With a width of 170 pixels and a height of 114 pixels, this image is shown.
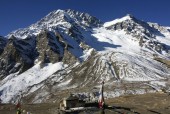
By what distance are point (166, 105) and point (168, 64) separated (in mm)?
107933

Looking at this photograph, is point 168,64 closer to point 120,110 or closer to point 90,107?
point 90,107

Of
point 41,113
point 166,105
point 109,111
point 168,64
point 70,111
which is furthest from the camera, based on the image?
point 166,105

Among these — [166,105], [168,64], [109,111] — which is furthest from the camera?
[166,105]

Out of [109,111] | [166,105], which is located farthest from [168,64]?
[166,105]

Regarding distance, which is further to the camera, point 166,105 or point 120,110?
point 166,105

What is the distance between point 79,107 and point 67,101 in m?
3.84

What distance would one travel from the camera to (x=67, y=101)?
114125 mm

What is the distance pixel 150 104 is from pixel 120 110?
133 ft

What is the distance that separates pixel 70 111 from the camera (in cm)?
11206

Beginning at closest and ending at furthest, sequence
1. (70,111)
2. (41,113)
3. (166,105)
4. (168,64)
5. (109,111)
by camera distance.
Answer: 1. (168,64)
2. (70,111)
3. (109,111)
4. (41,113)
5. (166,105)

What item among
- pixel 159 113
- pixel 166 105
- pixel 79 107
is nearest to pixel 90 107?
pixel 79 107

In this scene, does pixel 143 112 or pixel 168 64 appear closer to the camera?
pixel 168 64

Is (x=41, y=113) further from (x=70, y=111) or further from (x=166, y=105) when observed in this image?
(x=166, y=105)

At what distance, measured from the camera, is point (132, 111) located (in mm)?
130125
